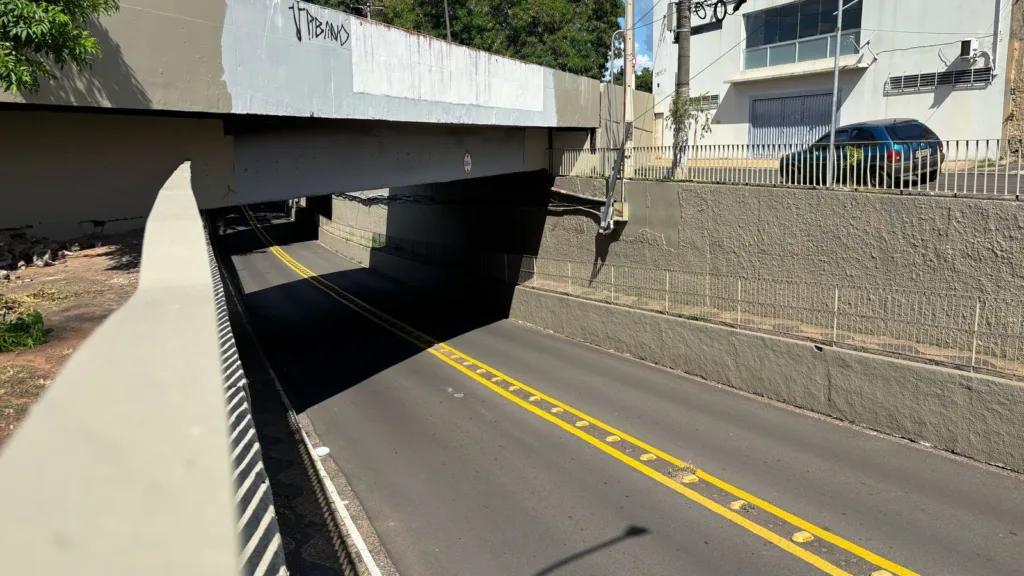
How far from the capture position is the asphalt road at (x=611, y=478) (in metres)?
8.73

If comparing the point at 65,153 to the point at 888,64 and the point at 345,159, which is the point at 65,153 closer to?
the point at 345,159

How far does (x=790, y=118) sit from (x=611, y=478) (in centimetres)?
2370

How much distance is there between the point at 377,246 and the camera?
39.3 m

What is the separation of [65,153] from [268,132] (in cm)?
382

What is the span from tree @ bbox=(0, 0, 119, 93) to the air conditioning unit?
25.9 meters

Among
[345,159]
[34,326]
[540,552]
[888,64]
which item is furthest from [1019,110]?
[34,326]

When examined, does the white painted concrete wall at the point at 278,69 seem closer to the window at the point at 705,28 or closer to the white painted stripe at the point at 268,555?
the white painted stripe at the point at 268,555

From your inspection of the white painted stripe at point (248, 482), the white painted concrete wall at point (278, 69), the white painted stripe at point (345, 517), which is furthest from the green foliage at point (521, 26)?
the white painted stripe at point (248, 482)

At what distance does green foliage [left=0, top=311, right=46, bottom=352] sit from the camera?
23.9 feet

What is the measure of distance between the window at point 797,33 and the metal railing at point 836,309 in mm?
14522

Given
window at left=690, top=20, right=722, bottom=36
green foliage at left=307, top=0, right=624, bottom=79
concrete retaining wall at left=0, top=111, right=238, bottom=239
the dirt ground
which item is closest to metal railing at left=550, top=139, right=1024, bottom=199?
concrete retaining wall at left=0, top=111, right=238, bottom=239

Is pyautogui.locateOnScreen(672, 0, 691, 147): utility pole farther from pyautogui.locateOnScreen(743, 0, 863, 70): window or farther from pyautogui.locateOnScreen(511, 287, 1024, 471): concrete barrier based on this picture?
pyautogui.locateOnScreen(743, 0, 863, 70): window

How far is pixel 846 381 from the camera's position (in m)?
13.5

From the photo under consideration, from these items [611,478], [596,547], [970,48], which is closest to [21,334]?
[596,547]
